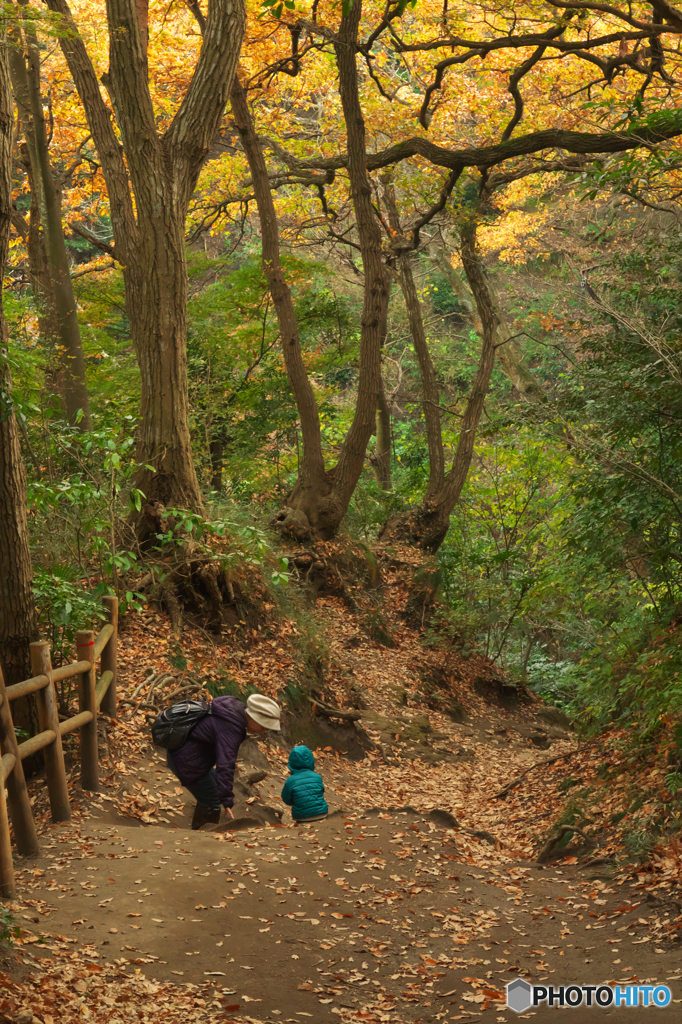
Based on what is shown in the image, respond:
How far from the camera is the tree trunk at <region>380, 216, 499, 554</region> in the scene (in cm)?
1512

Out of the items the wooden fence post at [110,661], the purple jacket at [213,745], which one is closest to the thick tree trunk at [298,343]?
the wooden fence post at [110,661]

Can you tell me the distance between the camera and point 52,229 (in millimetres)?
12531

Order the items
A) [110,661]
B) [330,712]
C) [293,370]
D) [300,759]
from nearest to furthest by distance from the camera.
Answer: [300,759]
[110,661]
[330,712]
[293,370]

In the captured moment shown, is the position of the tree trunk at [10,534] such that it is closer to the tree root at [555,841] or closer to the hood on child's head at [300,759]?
the hood on child's head at [300,759]

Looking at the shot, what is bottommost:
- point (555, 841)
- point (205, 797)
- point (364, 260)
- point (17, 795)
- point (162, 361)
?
point (555, 841)

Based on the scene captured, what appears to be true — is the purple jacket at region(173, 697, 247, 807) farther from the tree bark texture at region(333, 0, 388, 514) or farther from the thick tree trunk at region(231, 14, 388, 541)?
the tree bark texture at region(333, 0, 388, 514)

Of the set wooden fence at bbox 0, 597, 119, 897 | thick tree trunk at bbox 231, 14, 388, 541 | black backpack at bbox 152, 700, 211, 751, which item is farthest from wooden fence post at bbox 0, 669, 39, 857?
thick tree trunk at bbox 231, 14, 388, 541

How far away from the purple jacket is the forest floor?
20.8 inches

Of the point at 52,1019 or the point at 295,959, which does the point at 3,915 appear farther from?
the point at 295,959

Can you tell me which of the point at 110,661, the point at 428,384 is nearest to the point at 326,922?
the point at 110,661

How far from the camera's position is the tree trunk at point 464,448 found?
15.1 meters

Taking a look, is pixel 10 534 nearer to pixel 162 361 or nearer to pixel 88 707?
pixel 88 707

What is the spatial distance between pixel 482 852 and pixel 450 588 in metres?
10.6

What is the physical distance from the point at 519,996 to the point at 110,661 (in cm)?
472
